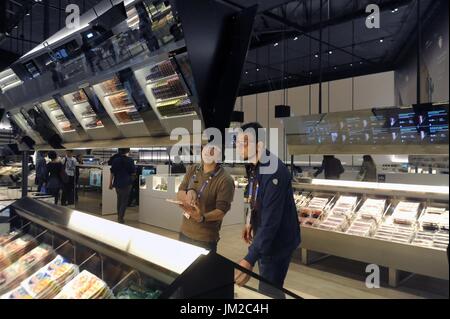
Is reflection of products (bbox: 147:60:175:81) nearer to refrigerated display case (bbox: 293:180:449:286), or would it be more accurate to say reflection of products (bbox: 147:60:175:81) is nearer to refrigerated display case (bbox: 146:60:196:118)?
refrigerated display case (bbox: 146:60:196:118)

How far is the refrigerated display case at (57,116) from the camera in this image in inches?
166

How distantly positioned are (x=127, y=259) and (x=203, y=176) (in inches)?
49.6

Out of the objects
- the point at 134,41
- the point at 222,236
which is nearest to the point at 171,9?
the point at 134,41

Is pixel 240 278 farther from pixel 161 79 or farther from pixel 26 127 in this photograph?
pixel 26 127

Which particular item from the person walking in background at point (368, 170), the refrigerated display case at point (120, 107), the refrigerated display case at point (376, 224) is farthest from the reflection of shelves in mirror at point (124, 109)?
the person walking in background at point (368, 170)

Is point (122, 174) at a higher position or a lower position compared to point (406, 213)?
higher

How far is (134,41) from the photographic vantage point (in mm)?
2475

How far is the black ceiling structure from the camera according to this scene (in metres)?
5.67

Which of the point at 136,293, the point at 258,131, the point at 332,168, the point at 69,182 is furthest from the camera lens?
the point at 69,182

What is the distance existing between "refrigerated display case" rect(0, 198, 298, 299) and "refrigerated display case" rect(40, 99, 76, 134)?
6.16 ft

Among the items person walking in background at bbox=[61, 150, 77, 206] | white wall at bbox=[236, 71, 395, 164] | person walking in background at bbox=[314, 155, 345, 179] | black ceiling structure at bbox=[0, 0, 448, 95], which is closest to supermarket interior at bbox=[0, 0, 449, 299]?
black ceiling structure at bbox=[0, 0, 448, 95]

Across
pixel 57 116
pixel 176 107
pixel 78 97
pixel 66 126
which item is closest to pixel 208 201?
pixel 176 107

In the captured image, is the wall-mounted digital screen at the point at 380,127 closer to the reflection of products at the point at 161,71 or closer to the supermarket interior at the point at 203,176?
the supermarket interior at the point at 203,176

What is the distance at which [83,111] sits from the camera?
3820 millimetres
